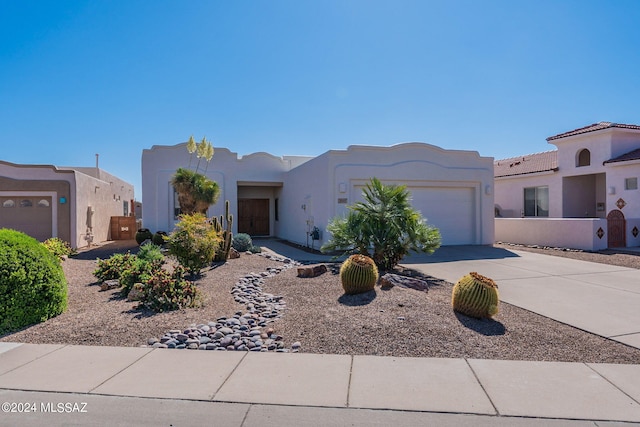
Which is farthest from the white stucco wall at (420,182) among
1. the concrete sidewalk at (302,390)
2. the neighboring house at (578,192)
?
the concrete sidewalk at (302,390)

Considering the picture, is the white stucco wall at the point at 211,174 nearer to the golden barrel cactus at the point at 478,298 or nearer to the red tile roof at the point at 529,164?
the red tile roof at the point at 529,164

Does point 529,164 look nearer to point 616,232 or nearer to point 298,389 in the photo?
point 616,232

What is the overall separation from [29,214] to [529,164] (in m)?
26.3

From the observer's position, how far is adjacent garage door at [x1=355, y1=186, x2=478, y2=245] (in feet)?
55.8

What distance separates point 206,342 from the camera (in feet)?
18.1

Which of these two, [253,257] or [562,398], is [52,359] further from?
[253,257]

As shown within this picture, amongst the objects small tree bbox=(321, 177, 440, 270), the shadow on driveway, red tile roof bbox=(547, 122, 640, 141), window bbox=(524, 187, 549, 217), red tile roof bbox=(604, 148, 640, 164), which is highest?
red tile roof bbox=(547, 122, 640, 141)

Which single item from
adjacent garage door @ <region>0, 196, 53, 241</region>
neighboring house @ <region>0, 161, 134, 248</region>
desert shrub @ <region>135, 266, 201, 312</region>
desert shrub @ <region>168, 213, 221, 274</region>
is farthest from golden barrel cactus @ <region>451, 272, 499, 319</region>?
adjacent garage door @ <region>0, 196, 53, 241</region>

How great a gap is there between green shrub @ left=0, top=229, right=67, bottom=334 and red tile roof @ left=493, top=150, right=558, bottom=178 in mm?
21990

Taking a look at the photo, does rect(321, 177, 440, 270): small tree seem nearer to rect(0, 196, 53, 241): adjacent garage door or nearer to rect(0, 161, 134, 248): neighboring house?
rect(0, 161, 134, 248): neighboring house

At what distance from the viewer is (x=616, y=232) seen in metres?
17.1

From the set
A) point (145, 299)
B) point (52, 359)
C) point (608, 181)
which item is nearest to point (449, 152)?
point (608, 181)

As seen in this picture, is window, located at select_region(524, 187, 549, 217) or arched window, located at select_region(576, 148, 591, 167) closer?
arched window, located at select_region(576, 148, 591, 167)

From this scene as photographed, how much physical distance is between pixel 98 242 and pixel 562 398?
20.5 m
